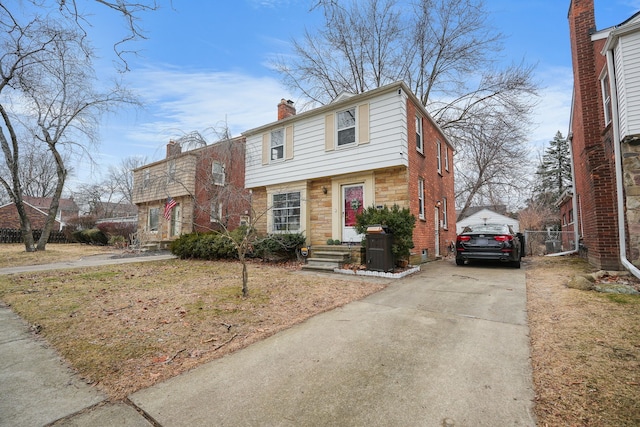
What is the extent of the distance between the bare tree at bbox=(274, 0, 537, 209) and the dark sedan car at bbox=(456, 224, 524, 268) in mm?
10965

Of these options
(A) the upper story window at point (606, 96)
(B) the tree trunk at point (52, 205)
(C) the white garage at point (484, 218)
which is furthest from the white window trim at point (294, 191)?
(C) the white garage at point (484, 218)

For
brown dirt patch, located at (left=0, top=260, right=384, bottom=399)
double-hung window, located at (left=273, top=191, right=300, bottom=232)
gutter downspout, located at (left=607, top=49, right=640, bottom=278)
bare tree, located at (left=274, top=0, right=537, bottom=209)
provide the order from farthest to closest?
1. bare tree, located at (left=274, top=0, right=537, bottom=209)
2. double-hung window, located at (left=273, top=191, right=300, bottom=232)
3. gutter downspout, located at (left=607, top=49, right=640, bottom=278)
4. brown dirt patch, located at (left=0, top=260, right=384, bottom=399)

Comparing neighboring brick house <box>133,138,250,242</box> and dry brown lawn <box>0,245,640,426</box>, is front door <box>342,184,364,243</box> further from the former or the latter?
neighboring brick house <box>133,138,250,242</box>

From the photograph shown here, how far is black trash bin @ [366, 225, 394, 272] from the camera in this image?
24.2ft

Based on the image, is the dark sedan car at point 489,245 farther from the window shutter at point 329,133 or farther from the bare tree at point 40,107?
the bare tree at point 40,107

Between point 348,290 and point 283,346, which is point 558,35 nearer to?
point 348,290

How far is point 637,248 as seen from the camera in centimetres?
647

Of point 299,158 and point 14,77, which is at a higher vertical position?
point 14,77

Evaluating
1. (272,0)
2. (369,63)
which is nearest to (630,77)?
(272,0)

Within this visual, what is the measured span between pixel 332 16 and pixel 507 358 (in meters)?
4.00

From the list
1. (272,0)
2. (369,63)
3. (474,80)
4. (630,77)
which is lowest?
(272,0)

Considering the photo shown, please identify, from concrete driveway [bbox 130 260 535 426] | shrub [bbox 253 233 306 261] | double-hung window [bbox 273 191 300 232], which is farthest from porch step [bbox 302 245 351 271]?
concrete driveway [bbox 130 260 535 426]

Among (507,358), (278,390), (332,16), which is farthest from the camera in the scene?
(332,16)

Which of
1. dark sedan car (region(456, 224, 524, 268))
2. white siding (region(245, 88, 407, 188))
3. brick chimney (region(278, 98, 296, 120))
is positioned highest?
brick chimney (region(278, 98, 296, 120))
